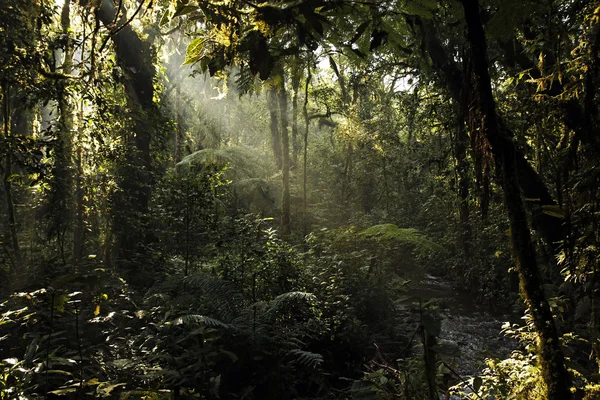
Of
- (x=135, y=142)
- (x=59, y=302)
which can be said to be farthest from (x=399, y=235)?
(x=59, y=302)

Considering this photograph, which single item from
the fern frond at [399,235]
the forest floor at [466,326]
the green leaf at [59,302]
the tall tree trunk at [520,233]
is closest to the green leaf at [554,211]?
the tall tree trunk at [520,233]

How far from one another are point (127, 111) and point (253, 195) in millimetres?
8655

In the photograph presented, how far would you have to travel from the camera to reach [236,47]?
2.08 m

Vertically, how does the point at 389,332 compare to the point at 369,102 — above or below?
below

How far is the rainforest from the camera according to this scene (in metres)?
2.46

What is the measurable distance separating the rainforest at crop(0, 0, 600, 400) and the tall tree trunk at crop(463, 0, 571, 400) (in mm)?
11

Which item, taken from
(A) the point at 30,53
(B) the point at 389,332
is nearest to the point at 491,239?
(B) the point at 389,332

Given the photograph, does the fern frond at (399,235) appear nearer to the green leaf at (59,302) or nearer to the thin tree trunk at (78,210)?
the thin tree trunk at (78,210)

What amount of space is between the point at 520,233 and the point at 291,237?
941cm

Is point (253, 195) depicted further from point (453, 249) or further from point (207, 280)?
point (207, 280)

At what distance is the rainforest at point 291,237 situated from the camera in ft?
8.06

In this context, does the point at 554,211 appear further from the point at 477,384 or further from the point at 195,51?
the point at 195,51

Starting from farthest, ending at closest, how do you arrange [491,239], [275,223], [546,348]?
1. [275,223]
2. [491,239]
3. [546,348]

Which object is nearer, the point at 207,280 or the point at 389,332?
the point at 207,280
